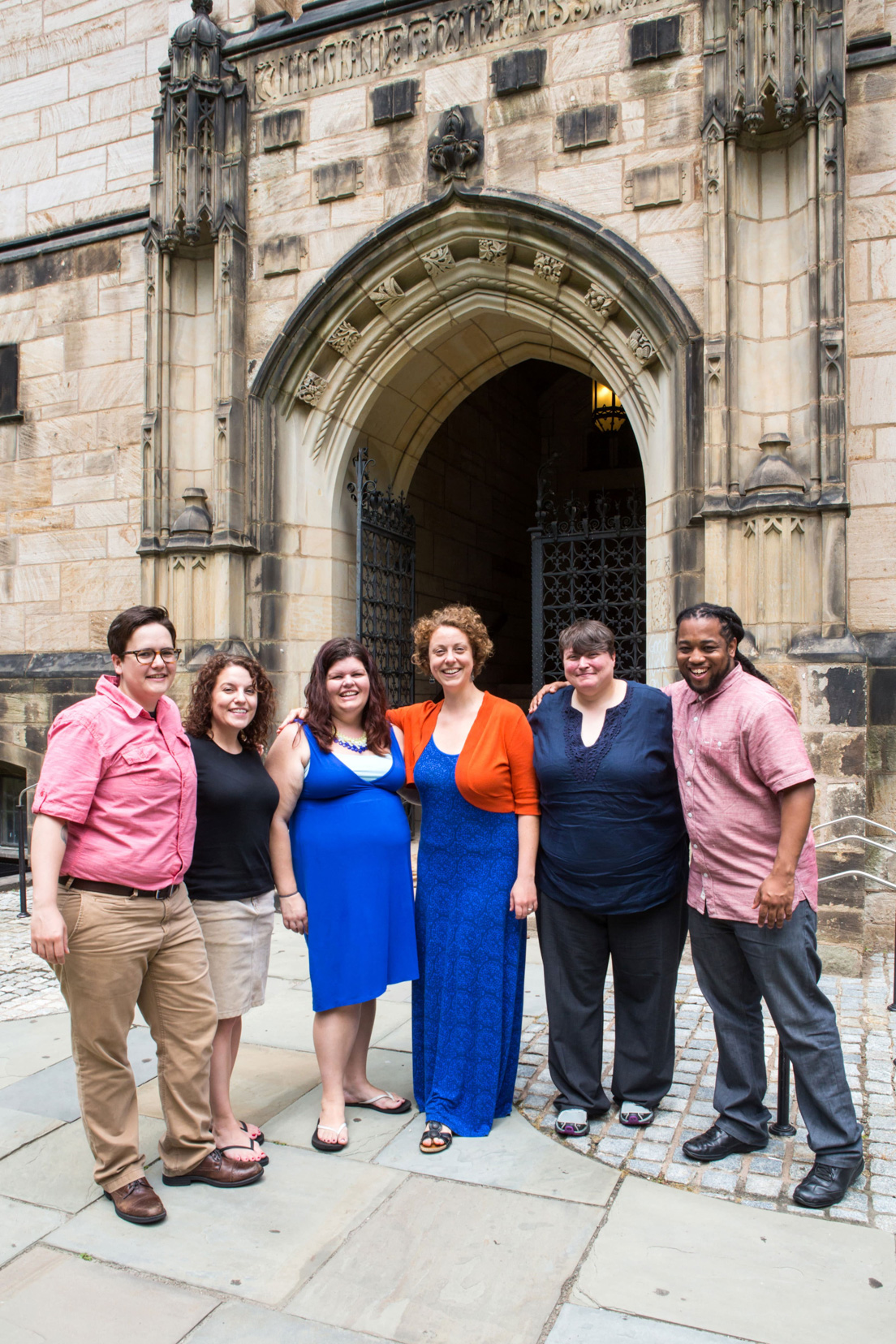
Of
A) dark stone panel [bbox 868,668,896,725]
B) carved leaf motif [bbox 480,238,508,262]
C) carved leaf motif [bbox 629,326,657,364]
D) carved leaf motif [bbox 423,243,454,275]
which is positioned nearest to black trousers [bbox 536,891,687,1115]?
dark stone panel [bbox 868,668,896,725]

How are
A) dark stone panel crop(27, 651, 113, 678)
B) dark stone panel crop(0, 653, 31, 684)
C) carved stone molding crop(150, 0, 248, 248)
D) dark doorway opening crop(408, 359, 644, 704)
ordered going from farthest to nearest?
dark doorway opening crop(408, 359, 644, 704), dark stone panel crop(0, 653, 31, 684), dark stone panel crop(27, 651, 113, 678), carved stone molding crop(150, 0, 248, 248)

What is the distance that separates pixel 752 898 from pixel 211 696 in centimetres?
172

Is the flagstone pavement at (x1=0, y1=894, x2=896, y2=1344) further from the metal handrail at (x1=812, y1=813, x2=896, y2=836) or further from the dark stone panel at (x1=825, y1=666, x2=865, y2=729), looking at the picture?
the dark stone panel at (x1=825, y1=666, x2=865, y2=729)

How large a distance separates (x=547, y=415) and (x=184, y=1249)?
11.3 meters

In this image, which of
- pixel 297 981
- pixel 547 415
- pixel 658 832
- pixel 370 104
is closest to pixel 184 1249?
pixel 658 832

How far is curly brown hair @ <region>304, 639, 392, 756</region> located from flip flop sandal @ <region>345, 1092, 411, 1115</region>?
1211 millimetres

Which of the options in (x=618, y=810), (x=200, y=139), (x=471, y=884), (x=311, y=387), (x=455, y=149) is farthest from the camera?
(x=311, y=387)

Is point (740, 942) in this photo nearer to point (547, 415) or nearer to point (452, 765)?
point (452, 765)

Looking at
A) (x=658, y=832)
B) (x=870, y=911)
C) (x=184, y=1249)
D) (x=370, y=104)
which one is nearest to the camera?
(x=184, y=1249)

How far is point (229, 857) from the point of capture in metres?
2.97

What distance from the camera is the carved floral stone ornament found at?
6348mm

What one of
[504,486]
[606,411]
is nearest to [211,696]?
[504,486]

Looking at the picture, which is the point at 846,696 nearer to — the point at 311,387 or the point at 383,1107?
the point at 383,1107

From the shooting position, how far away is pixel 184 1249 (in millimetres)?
2555
